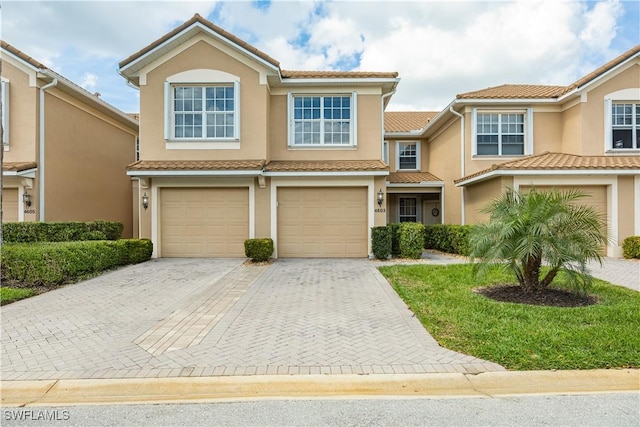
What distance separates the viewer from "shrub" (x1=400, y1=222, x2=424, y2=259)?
1244 cm

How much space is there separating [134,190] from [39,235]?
7.72 m

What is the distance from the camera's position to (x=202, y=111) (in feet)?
43.4

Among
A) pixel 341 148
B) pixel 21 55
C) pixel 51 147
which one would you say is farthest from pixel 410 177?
pixel 21 55

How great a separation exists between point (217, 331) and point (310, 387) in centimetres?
205

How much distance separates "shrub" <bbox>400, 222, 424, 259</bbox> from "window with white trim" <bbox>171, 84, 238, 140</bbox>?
724 cm

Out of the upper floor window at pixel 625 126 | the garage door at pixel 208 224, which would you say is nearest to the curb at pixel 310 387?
the garage door at pixel 208 224

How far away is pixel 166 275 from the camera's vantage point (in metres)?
9.72

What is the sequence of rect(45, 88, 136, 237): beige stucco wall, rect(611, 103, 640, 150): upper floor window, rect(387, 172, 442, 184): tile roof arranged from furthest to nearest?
rect(387, 172, 442, 184): tile roof, rect(611, 103, 640, 150): upper floor window, rect(45, 88, 136, 237): beige stucco wall

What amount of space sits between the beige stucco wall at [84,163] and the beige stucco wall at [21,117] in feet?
1.68

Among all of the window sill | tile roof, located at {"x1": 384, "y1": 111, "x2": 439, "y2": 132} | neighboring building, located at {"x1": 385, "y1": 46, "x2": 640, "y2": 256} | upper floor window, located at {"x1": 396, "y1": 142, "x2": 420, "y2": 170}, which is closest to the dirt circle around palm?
neighboring building, located at {"x1": 385, "y1": 46, "x2": 640, "y2": 256}

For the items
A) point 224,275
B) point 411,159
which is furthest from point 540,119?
point 224,275

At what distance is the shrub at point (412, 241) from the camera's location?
12438 mm

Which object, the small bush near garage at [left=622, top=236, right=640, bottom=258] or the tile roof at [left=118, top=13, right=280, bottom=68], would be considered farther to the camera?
the tile roof at [left=118, top=13, right=280, bottom=68]

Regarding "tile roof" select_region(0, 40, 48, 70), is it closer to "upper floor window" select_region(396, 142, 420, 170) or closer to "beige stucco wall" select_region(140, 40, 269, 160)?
"beige stucco wall" select_region(140, 40, 269, 160)
